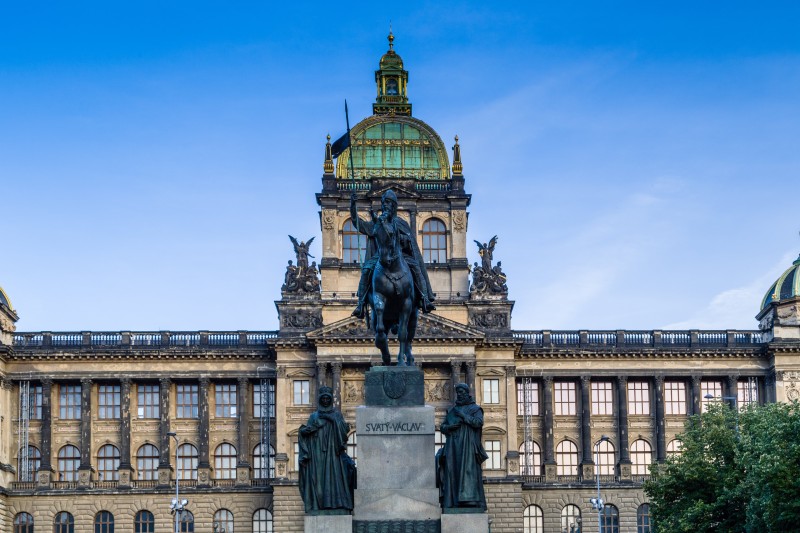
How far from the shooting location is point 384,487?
3416cm

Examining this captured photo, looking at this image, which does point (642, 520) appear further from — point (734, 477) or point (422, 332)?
point (734, 477)

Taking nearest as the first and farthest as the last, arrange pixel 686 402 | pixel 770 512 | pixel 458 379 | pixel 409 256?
pixel 409 256, pixel 770 512, pixel 458 379, pixel 686 402

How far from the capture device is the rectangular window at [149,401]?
382 feet

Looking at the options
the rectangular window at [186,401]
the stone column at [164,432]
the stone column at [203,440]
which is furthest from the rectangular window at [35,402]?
the stone column at [203,440]

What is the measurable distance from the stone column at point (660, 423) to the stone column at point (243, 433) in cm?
3123

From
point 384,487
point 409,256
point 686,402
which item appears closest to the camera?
point 384,487

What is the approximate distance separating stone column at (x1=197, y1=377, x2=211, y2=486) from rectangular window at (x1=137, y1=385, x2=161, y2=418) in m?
3.45

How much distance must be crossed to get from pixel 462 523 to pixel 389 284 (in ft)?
19.1

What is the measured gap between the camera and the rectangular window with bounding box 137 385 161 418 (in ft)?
382

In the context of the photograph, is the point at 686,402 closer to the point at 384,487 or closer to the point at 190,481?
the point at 190,481

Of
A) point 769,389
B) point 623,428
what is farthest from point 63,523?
point 769,389

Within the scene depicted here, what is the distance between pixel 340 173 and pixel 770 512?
58719 millimetres

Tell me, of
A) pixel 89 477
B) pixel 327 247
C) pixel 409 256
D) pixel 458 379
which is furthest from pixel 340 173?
pixel 409 256

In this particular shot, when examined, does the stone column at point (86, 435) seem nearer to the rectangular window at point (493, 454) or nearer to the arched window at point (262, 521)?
the arched window at point (262, 521)
